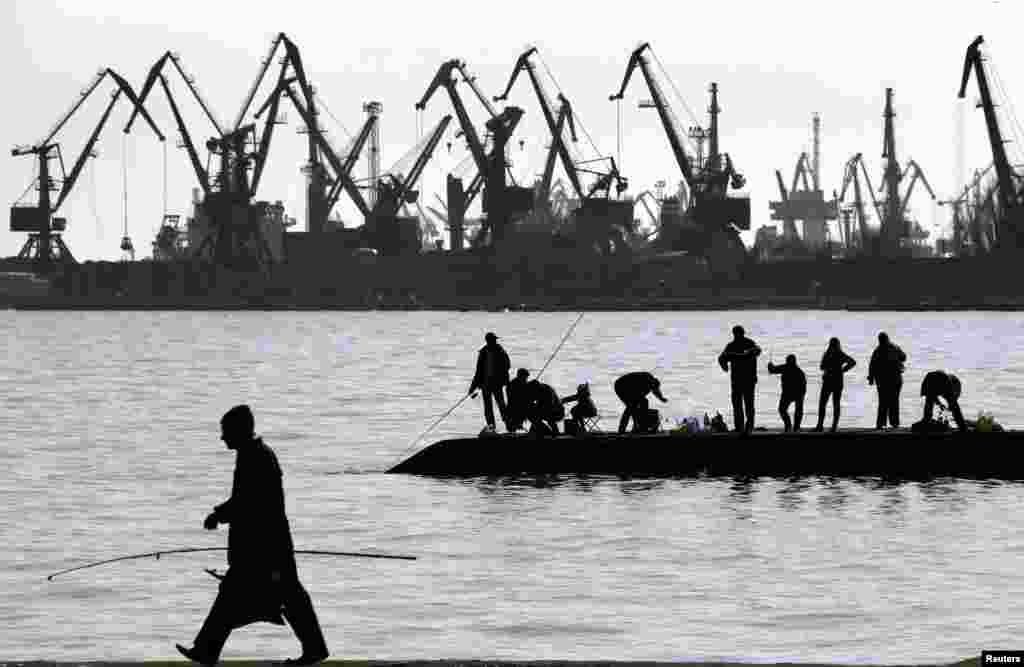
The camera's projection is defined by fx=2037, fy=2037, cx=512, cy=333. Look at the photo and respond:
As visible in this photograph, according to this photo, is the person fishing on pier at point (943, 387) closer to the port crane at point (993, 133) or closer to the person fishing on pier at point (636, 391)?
the person fishing on pier at point (636, 391)

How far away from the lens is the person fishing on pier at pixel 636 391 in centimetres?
3064

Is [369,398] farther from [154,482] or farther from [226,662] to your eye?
[226,662]

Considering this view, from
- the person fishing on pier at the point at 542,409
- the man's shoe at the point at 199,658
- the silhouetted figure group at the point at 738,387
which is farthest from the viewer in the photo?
the person fishing on pier at the point at 542,409

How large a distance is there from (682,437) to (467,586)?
9340 mm

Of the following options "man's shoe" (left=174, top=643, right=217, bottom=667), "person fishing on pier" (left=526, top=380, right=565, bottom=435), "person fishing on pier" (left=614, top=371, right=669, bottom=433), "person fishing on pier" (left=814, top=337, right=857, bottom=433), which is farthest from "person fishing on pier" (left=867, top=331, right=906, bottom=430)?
"man's shoe" (left=174, top=643, right=217, bottom=667)

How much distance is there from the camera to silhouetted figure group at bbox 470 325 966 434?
29922mm

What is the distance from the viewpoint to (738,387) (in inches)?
1184

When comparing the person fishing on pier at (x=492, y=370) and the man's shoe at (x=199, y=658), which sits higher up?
the person fishing on pier at (x=492, y=370)

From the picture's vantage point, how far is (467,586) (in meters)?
23.6

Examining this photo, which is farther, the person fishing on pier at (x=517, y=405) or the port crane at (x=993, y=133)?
the port crane at (x=993, y=133)

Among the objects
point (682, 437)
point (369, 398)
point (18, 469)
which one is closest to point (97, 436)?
point (18, 469)

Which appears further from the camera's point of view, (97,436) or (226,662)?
(97,436)

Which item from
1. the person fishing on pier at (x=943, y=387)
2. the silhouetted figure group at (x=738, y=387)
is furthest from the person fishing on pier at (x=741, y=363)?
the person fishing on pier at (x=943, y=387)

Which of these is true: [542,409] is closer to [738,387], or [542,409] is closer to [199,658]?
[738,387]
